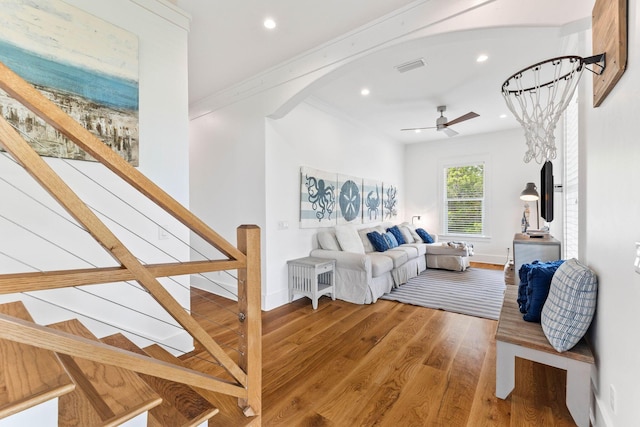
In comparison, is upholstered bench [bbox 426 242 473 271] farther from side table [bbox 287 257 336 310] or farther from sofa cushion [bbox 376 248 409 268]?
side table [bbox 287 257 336 310]

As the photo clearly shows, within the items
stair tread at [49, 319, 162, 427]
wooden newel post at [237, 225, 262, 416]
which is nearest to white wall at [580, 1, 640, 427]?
wooden newel post at [237, 225, 262, 416]

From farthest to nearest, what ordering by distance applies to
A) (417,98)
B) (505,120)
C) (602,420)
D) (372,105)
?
(505,120) → (372,105) → (417,98) → (602,420)

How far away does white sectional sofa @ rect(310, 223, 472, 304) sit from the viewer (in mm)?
3777

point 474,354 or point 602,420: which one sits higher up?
point 602,420

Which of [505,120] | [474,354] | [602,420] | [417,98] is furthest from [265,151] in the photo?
[505,120]

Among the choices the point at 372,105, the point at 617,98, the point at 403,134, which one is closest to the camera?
the point at 617,98

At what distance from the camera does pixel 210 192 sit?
4.22m

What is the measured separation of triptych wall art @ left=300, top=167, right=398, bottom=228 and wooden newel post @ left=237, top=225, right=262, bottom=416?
2759 millimetres

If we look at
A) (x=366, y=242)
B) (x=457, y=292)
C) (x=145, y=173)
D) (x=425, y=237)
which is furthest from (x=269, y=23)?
(x=425, y=237)

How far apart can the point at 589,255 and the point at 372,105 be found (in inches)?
137

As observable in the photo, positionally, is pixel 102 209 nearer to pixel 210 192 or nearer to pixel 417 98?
pixel 210 192

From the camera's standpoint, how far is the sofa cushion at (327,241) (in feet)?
13.9

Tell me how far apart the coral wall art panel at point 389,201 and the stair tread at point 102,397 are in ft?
18.3

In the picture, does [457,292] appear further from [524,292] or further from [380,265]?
[524,292]
